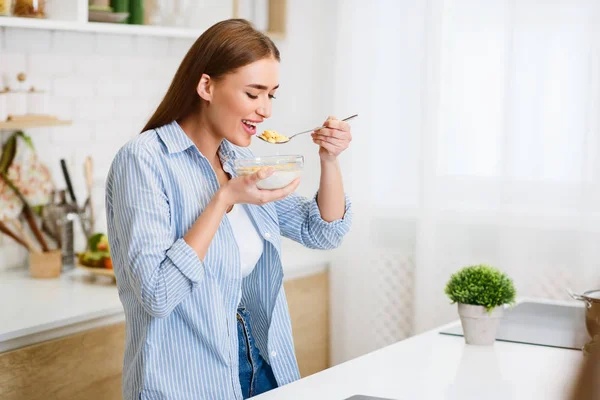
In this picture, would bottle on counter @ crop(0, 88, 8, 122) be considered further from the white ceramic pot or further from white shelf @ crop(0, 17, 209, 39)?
the white ceramic pot

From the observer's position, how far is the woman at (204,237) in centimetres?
167

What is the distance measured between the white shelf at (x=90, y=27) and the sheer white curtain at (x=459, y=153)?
0.83 meters

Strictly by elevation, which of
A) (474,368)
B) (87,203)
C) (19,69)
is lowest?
(474,368)

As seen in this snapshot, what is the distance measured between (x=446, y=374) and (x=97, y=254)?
154 cm

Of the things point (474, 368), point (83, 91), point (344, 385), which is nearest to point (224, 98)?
point (344, 385)

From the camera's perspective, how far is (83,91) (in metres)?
3.24

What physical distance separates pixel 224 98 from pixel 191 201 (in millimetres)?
241

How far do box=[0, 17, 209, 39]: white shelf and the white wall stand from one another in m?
0.17

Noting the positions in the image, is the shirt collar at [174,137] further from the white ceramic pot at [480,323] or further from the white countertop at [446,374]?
the white ceramic pot at [480,323]

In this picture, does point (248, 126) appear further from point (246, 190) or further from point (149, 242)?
point (149, 242)

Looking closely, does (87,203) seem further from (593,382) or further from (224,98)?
(593,382)

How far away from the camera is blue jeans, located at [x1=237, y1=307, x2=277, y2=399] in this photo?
1.96 meters

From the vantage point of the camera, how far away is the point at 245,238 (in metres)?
1.95

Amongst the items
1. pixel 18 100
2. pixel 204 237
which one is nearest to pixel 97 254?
pixel 18 100
